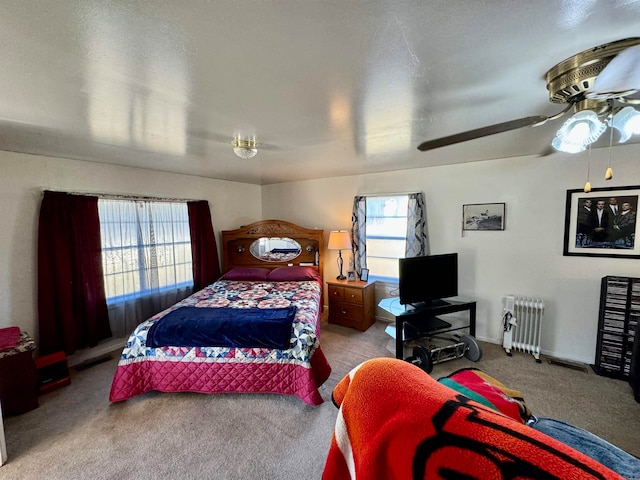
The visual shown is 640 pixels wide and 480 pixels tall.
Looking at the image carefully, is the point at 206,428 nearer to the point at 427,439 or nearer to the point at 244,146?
the point at 427,439

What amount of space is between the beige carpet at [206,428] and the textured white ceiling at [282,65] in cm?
216

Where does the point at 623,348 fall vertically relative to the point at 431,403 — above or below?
below

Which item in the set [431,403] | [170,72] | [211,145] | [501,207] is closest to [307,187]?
[211,145]

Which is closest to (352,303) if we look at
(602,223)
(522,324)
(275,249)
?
(275,249)

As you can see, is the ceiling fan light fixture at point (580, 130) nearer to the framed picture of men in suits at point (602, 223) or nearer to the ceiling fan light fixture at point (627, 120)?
the ceiling fan light fixture at point (627, 120)

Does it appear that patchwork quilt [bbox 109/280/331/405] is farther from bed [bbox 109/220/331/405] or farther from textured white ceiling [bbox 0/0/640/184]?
textured white ceiling [bbox 0/0/640/184]

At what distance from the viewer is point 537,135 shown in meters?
2.03

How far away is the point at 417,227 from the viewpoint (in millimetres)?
3336

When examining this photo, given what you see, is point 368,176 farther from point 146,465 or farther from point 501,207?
point 146,465

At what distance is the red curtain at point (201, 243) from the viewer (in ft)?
12.1

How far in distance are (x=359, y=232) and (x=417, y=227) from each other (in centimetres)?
81

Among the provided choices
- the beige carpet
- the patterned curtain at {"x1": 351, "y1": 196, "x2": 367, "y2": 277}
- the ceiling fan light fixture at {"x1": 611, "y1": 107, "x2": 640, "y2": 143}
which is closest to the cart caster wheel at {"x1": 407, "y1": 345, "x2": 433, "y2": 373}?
the beige carpet

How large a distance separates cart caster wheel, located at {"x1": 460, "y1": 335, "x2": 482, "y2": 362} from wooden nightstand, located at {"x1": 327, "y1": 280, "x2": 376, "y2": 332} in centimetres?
118

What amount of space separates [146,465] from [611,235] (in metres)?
4.23
